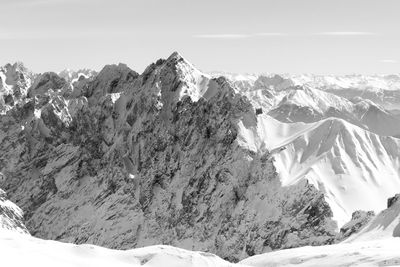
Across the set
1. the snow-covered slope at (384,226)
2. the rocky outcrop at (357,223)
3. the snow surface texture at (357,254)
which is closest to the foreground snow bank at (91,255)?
Answer: the snow surface texture at (357,254)

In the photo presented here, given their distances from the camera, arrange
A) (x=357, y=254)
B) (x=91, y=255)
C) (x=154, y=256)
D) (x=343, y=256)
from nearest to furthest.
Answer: (x=91, y=255) → (x=154, y=256) → (x=357, y=254) → (x=343, y=256)

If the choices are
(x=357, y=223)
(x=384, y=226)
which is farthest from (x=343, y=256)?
(x=357, y=223)

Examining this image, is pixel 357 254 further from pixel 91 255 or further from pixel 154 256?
pixel 91 255

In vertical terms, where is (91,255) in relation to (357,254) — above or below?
above

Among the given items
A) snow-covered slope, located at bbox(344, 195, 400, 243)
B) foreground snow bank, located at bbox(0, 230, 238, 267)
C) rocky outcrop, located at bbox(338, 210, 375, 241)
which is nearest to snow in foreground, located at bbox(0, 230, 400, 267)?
foreground snow bank, located at bbox(0, 230, 238, 267)

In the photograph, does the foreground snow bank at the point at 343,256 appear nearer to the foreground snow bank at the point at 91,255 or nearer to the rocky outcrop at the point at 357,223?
the foreground snow bank at the point at 91,255

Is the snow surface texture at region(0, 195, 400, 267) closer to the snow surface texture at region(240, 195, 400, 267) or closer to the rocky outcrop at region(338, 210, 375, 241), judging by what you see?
the snow surface texture at region(240, 195, 400, 267)
